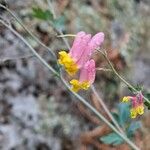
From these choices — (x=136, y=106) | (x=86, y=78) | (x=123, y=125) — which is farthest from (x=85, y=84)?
(x=123, y=125)

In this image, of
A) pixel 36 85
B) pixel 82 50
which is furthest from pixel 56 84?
pixel 82 50

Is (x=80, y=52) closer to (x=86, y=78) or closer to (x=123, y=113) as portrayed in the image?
(x=86, y=78)

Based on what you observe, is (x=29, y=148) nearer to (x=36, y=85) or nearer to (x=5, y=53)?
(x=36, y=85)

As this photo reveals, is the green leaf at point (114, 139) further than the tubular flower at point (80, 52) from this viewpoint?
Yes

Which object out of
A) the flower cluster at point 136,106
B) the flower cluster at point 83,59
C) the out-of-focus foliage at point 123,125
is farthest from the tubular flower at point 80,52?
the out-of-focus foliage at point 123,125

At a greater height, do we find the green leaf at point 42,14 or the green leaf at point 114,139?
the green leaf at point 42,14

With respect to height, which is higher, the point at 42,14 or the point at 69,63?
the point at 42,14

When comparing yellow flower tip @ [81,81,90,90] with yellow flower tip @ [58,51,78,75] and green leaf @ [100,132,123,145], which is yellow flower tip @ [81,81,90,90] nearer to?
yellow flower tip @ [58,51,78,75]

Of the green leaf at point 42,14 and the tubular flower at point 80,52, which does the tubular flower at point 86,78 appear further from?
the green leaf at point 42,14
